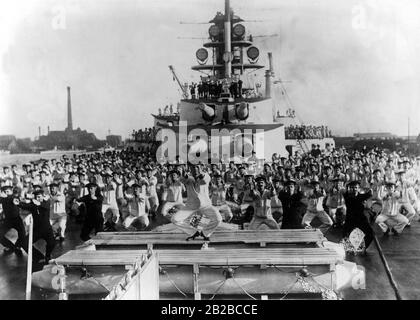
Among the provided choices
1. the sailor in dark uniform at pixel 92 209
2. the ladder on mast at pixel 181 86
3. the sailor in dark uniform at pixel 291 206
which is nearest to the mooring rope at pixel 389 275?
the sailor in dark uniform at pixel 291 206

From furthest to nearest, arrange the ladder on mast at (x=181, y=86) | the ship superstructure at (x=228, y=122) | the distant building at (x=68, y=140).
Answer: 1. the ladder on mast at (x=181, y=86)
2. the distant building at (x=68, y=140)
3. the ship superstructure at (x=228, y=122)

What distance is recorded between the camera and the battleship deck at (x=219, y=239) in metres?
5.80

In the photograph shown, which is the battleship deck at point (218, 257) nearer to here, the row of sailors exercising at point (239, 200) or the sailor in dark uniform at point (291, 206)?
the row of sailors exercising at point (239, 200)

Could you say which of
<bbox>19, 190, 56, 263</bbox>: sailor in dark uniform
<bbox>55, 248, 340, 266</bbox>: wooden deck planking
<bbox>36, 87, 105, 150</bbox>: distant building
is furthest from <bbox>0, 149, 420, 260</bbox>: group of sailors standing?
<bbox>36, 87, 105, 150</bbox>: distant building

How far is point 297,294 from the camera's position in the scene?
4996 millimetres

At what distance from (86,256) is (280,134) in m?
10.4

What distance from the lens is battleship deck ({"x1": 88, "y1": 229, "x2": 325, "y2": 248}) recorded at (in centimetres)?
580

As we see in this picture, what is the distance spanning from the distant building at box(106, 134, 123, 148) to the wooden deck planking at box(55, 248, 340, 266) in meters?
17.2

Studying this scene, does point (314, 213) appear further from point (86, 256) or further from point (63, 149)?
point (63, 149)

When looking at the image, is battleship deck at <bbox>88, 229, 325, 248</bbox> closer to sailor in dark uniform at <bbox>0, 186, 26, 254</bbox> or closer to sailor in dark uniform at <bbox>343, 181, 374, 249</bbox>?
sailor in dark uniform at <bbox>343, 181, 374, 249</bbox>

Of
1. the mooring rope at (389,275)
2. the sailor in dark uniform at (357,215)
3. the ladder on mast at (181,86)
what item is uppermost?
the ladder on mast at (181,86)

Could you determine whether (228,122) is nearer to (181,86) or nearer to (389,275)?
(181,86)

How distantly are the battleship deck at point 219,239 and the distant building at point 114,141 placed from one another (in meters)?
16.4
